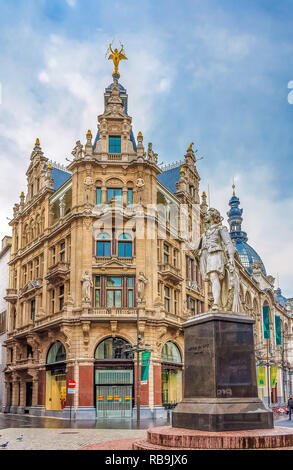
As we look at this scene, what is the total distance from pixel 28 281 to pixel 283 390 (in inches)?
2009

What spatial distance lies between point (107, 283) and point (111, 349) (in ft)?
16.2

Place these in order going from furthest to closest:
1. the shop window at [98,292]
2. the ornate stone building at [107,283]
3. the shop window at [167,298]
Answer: the shop window at [167,298] < the shop window at [98,292] < the ornate stone building at [107,283]

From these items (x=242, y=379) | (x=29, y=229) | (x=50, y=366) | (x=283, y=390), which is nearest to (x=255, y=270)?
(x=283, y=390)

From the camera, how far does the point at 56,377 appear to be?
40812mm

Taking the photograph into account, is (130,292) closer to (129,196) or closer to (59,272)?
(59,272)

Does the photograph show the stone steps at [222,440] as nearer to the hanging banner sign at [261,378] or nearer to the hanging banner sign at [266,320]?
the hanging banner sign at [261,378]

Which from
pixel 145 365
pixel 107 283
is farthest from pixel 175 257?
pixel 145 365

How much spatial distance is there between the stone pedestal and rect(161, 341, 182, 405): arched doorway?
2636 centimetres

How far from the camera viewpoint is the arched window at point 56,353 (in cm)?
3956

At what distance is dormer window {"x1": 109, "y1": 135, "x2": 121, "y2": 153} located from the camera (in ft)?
139

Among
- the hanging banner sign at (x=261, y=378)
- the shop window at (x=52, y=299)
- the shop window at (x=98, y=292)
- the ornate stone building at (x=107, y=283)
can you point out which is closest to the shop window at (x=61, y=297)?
the ornate stone building at (x=107, y=283)

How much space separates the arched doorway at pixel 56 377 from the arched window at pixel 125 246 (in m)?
8.59

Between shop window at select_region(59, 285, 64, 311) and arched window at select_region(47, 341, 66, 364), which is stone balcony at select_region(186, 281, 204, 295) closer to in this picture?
shop window at select_region(59, 285, 64, 311)

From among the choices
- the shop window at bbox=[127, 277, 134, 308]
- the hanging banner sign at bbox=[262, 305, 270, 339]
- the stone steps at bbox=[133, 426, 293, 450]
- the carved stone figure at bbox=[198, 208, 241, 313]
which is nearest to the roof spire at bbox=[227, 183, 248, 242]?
the hanging banner sign at bbox=[262, 305, 270, 339]
